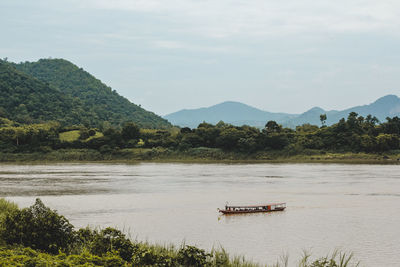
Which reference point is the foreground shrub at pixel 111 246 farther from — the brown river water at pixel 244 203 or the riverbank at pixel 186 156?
the riverbank at pixel 186 156

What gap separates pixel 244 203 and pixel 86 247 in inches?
946

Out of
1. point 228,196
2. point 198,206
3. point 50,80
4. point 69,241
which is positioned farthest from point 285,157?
point 50,80

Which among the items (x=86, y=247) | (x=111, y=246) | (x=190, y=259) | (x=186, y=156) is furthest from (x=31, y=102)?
(x=190, y=259)

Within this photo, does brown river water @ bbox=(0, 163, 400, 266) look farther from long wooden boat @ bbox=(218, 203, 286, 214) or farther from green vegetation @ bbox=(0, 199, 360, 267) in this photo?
green vegetation @ bbox=(0, 199, 360, 267)

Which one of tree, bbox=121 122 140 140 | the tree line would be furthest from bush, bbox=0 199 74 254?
tree, bbox=121 122 140 140

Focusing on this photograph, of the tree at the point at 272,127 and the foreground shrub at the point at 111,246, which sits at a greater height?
the tree at the point at 272,127

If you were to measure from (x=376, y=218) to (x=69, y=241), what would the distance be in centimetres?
2175

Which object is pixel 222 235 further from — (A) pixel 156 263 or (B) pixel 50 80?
(B) pixel 50 80

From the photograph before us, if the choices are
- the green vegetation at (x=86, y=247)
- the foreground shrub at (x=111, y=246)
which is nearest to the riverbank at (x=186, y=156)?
the green vegetation at (x=86, y=247)

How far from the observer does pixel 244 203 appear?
40594 mm

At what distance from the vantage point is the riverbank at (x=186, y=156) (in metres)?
94.3

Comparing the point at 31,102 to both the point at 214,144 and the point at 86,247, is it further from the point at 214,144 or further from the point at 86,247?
the point at 86,247

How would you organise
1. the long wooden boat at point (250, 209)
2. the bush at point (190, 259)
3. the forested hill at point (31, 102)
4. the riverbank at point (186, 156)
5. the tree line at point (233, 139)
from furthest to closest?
the forested hill at point (31, 102) < the tree line at point (233, 139) < the riverbank at point (186, 156) < the long wooden boat at point (250, 209) < the bush at point (190, 259)

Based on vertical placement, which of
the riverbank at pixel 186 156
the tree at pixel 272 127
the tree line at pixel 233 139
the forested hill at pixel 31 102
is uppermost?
the forested hill at pixel 31 102
